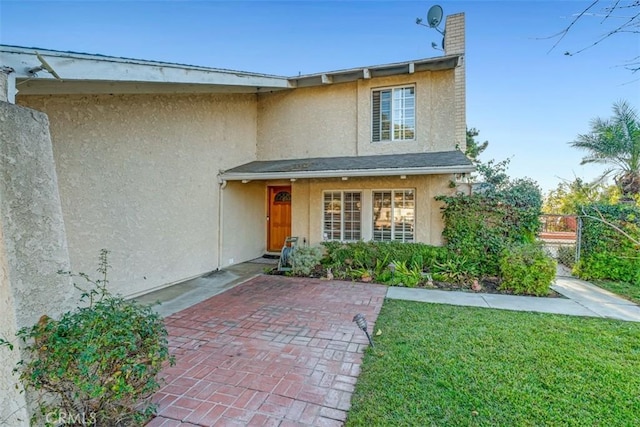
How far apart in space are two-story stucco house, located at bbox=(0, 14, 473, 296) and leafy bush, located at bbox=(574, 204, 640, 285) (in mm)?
3849

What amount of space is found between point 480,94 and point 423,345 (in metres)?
10.5

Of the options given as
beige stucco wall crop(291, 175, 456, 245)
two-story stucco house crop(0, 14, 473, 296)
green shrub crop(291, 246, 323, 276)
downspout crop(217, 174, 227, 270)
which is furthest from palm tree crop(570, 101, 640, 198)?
downspout crop(217, 174, 227, 270)

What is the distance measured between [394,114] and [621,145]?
34.1ft

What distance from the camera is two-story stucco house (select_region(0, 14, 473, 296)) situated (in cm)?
587

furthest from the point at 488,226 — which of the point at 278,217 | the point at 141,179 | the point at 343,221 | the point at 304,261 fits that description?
the point at 141,179

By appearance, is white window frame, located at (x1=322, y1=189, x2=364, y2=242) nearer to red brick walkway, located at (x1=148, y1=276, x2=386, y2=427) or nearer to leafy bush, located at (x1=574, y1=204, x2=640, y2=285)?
red brick walkway, located at (x1=148, y1=276, x2=386, y2=427)

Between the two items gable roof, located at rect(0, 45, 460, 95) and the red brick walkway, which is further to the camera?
gable roof, located at rect(0, 45, 460, 95)

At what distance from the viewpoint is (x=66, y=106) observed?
5594mm

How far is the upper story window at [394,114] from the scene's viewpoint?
32.4 ft

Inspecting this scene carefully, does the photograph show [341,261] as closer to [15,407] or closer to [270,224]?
[270,224]

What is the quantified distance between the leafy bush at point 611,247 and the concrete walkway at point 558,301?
2.56ft

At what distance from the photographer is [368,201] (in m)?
10.0

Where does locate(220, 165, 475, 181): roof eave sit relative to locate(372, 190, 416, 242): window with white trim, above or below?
above

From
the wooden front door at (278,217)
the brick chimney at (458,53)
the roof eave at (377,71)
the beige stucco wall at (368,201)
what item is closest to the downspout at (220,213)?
the beige stucco wall at (368,201)
